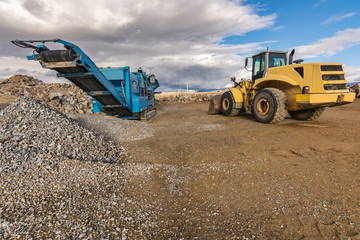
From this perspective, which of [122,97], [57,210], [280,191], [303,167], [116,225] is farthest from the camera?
[122,97]

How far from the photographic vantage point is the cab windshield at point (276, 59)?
812 cm

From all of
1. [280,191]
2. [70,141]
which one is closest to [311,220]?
[280,191]

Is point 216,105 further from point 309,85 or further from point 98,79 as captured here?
point 98,79

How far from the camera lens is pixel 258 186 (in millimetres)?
3164

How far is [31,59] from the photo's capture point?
20.1 feet

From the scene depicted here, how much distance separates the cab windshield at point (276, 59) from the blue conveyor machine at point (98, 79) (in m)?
5.88

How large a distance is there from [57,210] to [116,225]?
0.87 m

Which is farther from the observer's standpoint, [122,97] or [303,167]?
[122,97]

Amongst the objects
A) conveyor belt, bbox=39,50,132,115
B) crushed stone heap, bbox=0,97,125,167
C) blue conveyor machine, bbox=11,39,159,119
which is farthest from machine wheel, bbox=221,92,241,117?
crushed stone heap, bbox=0,97,125,167

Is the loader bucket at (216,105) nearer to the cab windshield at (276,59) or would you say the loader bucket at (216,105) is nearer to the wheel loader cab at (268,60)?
the wheel loader cab at (268,60)

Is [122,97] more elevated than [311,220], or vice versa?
[122,97]

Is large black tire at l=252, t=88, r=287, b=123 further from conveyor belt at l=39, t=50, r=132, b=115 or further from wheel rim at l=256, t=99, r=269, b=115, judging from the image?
conveyor belt at l=39, t=50, r=132, b=115

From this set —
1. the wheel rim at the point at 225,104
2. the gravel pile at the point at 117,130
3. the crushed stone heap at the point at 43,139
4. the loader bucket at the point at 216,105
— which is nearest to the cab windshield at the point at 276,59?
the wheel rim at the point at 225,104

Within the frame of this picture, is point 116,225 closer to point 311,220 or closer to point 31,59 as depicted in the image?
point 311,220
